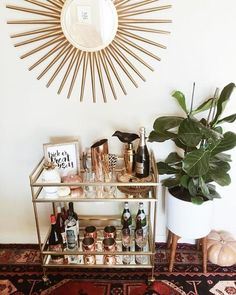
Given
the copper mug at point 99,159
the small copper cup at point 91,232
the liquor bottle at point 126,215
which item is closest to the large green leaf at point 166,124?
the copper mug at point 99,159

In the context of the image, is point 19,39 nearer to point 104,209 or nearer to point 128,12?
point 128,12

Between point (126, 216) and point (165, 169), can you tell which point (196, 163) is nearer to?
point (165, 169)

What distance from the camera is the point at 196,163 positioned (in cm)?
136

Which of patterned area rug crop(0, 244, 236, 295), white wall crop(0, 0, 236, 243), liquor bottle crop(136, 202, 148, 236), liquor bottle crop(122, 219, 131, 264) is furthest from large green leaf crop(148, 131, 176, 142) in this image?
patterned area rug crop(0, 244, 236, 295)

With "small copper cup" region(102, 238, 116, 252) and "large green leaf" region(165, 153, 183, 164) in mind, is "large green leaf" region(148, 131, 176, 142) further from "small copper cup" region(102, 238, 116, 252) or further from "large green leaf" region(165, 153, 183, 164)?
"small copper cup" region(102, 238, 116, 252)

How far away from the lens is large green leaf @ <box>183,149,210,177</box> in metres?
1.35

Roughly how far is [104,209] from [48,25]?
1.19 metres

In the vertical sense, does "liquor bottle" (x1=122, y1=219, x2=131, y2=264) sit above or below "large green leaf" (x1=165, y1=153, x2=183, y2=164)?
below

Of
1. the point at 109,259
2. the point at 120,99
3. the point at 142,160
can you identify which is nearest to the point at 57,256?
the point at 109,259

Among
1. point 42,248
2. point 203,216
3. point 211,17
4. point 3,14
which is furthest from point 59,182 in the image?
point 211,17

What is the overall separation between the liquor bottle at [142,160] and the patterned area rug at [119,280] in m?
0.65

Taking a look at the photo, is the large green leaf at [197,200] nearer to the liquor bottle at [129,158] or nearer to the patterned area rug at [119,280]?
the liquor bottle at [129,158]

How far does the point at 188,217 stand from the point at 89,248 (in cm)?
62

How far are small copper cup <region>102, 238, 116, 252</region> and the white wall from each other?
0.24 meters
